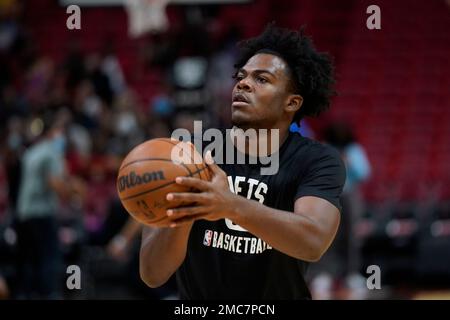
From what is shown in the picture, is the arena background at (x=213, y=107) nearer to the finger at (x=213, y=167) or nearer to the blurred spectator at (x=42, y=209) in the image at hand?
the blurred spectator at (x=42, y=209)

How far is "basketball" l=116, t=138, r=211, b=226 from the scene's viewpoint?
3367 mm

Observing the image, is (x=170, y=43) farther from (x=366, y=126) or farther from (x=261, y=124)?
(x=261, y=124)

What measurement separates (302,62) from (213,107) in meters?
6.88

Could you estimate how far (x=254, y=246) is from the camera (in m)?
4.11

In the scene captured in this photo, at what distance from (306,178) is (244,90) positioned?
0.51m

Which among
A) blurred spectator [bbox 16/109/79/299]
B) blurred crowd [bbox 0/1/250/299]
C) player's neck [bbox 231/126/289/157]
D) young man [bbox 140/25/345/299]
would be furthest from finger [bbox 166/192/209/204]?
blurred spectator [bbox 16/109/79/299]

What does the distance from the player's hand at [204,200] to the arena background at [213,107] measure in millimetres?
4705

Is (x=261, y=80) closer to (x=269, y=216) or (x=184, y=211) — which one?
(x=269, y=216)

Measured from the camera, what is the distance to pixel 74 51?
12328 millimetres

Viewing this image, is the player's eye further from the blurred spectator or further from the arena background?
the blurred spectator

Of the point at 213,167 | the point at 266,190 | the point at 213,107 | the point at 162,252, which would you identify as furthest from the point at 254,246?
the point at 213,107

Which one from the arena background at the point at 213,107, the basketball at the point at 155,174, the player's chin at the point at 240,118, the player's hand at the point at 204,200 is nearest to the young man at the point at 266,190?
the player's chin at the point at 240,118

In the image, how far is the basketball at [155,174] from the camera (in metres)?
3.37

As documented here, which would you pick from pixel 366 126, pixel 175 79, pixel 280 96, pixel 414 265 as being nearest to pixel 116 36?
pixel 175 79
